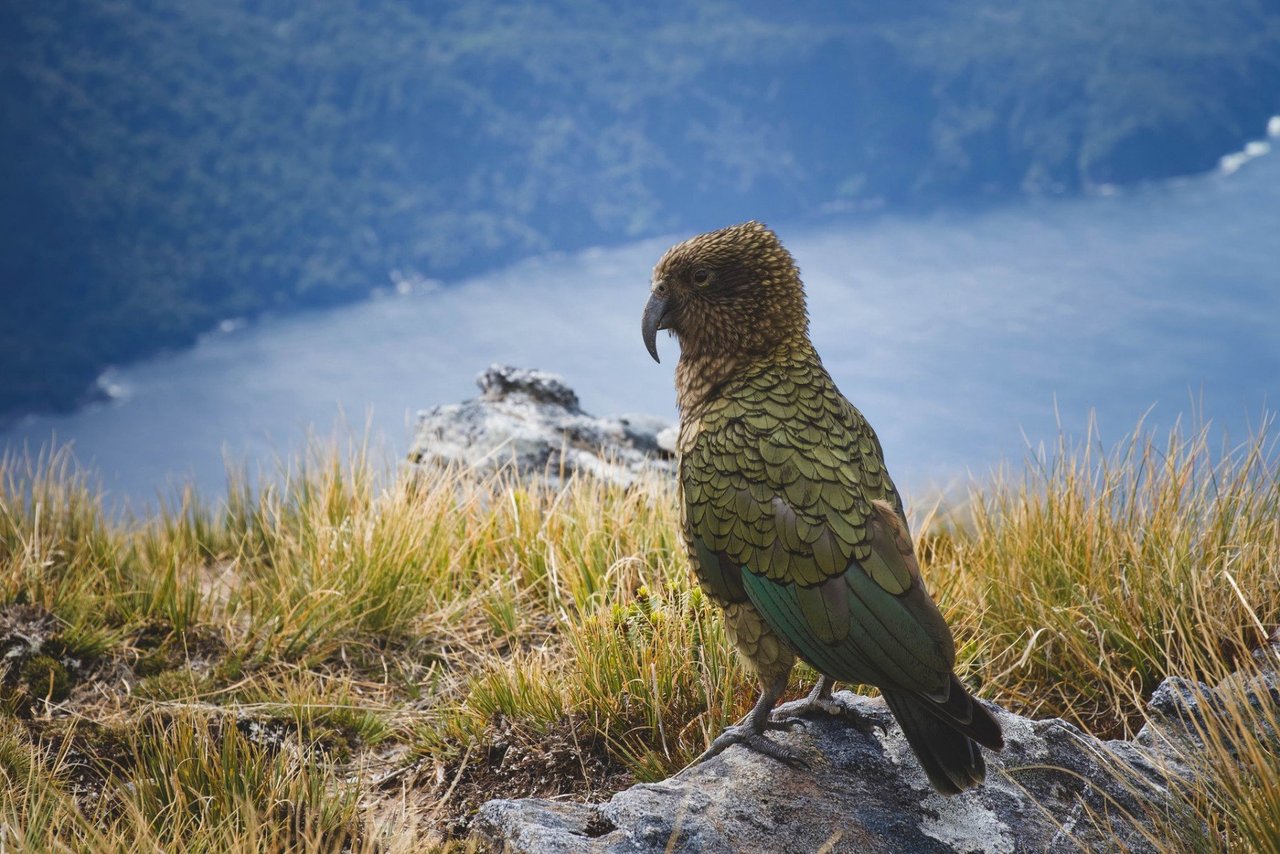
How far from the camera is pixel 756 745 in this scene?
2.86 metres

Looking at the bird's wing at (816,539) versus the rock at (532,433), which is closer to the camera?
the bird's wing at (816,539)

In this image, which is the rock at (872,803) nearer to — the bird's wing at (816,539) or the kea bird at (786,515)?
the kea bird at (786,515)

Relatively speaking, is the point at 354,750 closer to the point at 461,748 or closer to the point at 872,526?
the point at 461,748

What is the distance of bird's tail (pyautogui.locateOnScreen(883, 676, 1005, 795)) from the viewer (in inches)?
97.3

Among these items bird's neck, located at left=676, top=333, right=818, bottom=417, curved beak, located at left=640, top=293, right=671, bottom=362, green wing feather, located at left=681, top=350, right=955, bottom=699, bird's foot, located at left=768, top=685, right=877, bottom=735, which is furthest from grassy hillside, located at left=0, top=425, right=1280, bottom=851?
curved beak, located at left=640, top=293, right=671, bottom=362

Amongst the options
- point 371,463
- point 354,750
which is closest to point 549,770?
point 354,750

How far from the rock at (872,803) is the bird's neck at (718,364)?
94cm

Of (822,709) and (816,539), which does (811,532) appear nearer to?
(816,539)

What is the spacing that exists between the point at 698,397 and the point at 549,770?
1.28 metres

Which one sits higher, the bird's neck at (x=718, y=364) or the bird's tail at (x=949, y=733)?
the bird's neck at (x=718, y=364)

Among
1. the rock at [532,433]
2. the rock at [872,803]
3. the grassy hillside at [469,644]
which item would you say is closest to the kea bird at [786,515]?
the rock at [872,803]

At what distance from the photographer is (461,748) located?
3559mm

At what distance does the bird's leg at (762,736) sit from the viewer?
283 cm

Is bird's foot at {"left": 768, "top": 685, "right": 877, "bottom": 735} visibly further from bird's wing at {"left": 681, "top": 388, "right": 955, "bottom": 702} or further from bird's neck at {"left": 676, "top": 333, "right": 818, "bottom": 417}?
bird's neck at {"left": 676, "top": 333, "right": 818, "bottom": 417}
